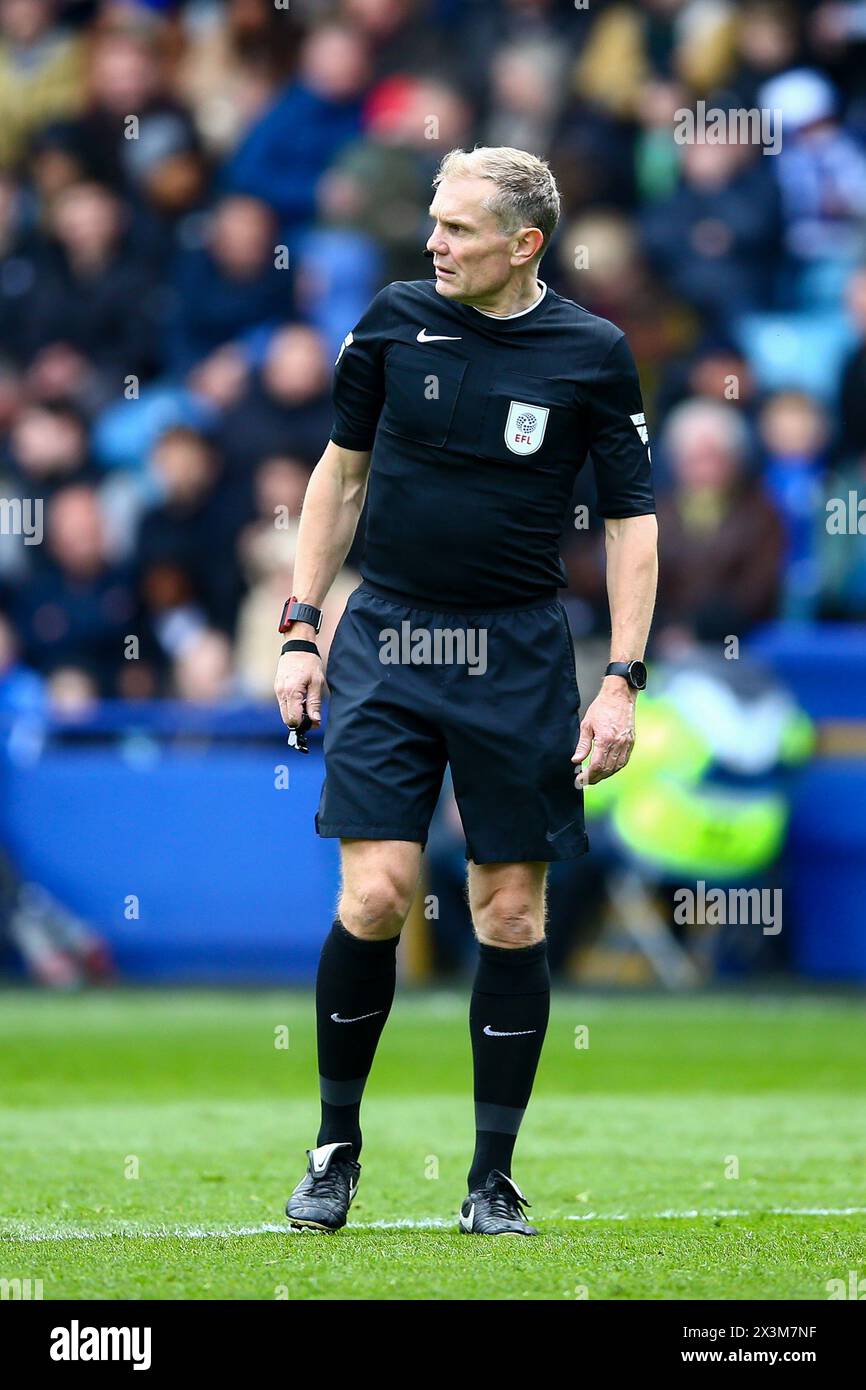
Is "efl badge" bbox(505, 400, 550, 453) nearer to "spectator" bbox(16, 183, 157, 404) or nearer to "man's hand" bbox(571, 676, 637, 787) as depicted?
"man's hand" bbox(571, 676, 637, 787)

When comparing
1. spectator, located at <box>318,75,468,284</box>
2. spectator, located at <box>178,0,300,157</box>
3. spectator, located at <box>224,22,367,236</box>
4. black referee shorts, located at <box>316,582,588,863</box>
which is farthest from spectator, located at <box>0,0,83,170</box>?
black referee shorts, located at <box>316,582,588,863</box>

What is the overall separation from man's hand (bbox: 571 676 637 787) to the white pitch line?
1.04 metres

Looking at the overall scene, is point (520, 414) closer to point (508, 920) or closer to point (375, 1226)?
point (508, 920)

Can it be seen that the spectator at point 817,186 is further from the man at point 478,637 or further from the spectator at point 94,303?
the man at point 478,637

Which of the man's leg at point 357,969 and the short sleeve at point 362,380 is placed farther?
the short sleeve at point 362,380

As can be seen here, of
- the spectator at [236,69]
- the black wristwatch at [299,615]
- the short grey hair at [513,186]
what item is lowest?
the black wristwatch at [299,615]

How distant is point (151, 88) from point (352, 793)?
10.2 meters

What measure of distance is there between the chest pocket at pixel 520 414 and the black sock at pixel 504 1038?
3.54 ft

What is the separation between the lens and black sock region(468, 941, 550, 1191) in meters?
5.23

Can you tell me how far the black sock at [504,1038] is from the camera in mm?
5230

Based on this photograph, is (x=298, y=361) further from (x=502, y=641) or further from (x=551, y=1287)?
(x=551, y=1287)

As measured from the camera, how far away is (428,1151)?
672cm

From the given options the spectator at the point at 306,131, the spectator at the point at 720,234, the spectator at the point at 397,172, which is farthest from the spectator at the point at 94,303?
the spectator at the point at 720,234

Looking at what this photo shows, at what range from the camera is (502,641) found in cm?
Result: 516
